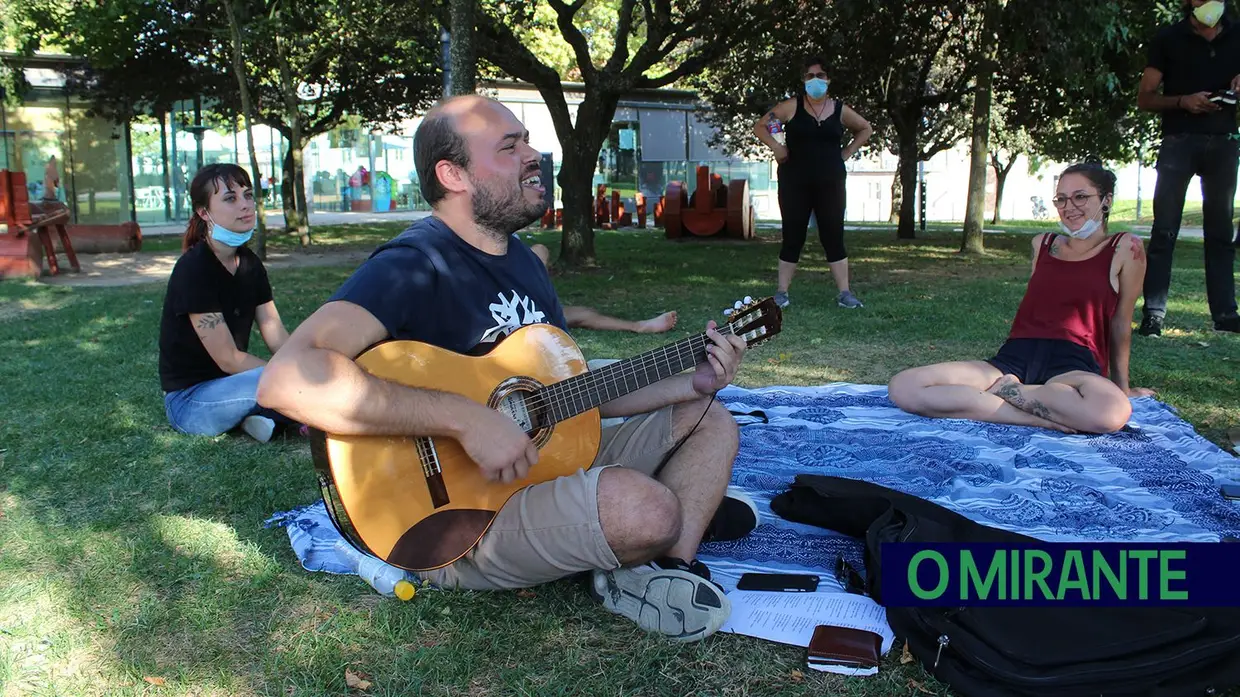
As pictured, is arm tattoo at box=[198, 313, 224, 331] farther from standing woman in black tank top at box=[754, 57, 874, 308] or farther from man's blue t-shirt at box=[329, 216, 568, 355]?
standing woman in black tank top at box=[754, 57, 874, 308]

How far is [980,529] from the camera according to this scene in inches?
115

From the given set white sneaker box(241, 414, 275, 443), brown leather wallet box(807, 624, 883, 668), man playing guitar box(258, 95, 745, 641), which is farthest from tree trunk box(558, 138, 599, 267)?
brown leather wallet box(807, 624, 883, 668)

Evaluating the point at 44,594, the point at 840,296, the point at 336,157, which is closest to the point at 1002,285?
the point at 840,296

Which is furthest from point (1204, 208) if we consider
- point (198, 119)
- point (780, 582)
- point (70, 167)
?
point (70, 167)

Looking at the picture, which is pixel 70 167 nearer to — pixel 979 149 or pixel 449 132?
pixel 979 149

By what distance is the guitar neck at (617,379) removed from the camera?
2711 millimetres

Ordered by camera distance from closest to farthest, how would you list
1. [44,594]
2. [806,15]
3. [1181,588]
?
[1181,588], [44,594], [806,15]

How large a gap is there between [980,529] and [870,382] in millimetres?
2773

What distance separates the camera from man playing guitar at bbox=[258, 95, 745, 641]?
2.43 metres

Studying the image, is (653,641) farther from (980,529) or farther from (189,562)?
(189,562)

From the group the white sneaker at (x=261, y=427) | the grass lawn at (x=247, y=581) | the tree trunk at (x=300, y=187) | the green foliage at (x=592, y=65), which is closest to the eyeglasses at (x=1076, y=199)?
the grass lawn at (x=247, y=581)

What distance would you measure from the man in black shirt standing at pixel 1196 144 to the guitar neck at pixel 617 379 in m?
5.00

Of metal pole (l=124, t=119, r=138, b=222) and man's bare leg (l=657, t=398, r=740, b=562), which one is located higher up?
metal pole (l=124, t=119, r=138, b=222)

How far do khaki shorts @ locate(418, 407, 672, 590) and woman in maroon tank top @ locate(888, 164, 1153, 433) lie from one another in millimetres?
2639
